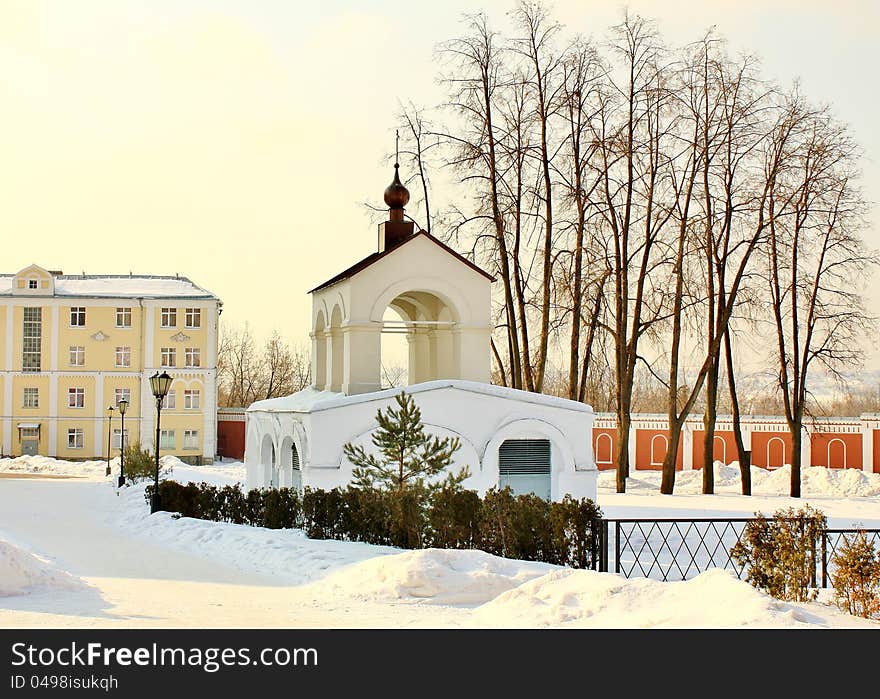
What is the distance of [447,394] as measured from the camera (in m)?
17.8

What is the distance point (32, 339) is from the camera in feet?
158

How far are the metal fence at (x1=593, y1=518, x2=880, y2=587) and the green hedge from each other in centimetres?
29

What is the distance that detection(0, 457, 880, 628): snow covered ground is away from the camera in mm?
8609

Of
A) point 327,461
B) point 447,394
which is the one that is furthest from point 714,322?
point 327,461

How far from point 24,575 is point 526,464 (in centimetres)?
958

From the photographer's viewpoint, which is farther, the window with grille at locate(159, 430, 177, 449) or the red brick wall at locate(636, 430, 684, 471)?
the window with grille at locate(159, 430, 177, 449)

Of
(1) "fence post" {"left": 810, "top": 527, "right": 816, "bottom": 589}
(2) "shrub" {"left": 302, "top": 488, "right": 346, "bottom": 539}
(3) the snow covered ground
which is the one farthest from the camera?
(2) "shrub" {"left": 302, "top": 488, "right": 346, "bottom": 539}

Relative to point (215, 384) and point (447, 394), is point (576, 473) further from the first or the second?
point (215, 384)

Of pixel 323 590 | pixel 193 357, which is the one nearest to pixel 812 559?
pixel 323 590

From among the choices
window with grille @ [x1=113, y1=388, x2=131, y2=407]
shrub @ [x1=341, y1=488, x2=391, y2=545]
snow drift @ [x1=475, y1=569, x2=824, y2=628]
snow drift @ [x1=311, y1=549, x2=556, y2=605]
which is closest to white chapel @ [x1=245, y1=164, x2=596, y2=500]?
shrub @ [x1=341, y1=488, x2=391, y2=545]

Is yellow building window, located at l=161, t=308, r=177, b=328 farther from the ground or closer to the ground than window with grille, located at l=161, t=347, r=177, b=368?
farther from the ground

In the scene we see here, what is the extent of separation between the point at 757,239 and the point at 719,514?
837cm

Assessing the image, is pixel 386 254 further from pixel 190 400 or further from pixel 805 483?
pixel 190 400

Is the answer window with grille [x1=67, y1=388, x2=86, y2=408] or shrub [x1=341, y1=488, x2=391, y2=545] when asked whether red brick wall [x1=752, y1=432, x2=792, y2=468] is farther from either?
window with grille [x1=67, y1=388, x2=86, y2=408]
